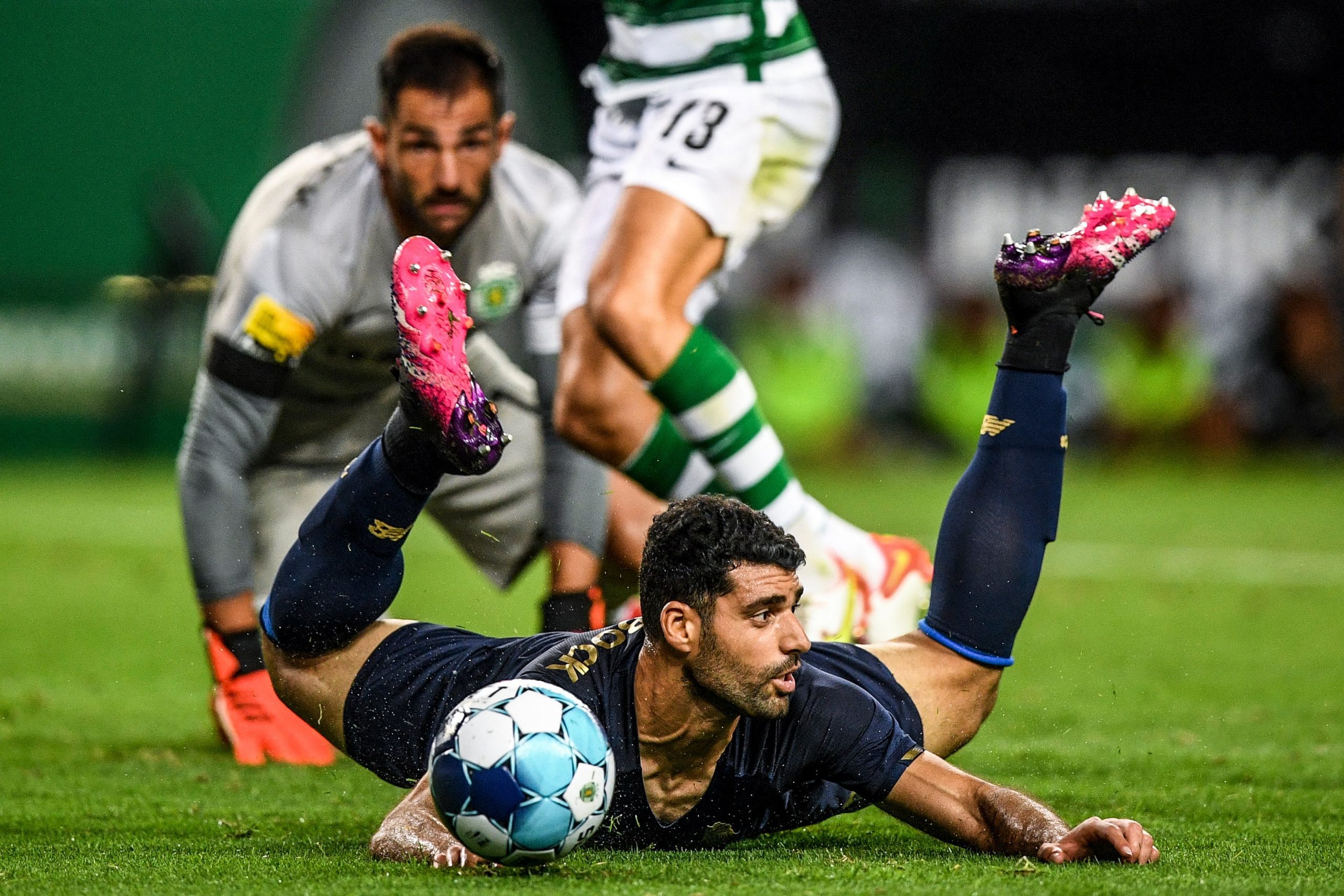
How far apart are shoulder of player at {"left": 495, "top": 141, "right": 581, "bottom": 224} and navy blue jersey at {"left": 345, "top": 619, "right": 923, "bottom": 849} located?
2054mm

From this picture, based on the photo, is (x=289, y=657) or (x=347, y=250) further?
(x=347, y=250)

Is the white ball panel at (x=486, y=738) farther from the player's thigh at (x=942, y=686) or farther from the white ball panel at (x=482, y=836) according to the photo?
the player's thigh at (x=942, y=686)

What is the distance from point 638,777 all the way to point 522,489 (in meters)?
2.43

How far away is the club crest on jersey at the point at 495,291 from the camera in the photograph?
17.3 feet

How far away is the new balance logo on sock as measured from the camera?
3.50 m

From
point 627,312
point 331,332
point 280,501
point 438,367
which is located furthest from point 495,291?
point 438,367

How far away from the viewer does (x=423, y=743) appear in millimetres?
3463

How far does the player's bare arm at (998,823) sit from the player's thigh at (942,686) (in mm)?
472

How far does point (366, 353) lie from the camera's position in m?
5.26

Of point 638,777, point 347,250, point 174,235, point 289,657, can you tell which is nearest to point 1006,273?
point 638,777

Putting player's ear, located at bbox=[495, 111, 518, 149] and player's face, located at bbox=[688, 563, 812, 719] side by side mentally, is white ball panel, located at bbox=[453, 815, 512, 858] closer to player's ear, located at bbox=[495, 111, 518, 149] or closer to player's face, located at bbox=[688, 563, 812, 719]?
player's face, located at bbox=[688, 563, 812, 719]

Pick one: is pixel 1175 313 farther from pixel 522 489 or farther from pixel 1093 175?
pixel 522 489

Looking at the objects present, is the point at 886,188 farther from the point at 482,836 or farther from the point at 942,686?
the point at 482,836

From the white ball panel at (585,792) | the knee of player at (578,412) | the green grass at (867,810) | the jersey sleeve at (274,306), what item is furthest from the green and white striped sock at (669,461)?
the white ball panel at (585,792)
